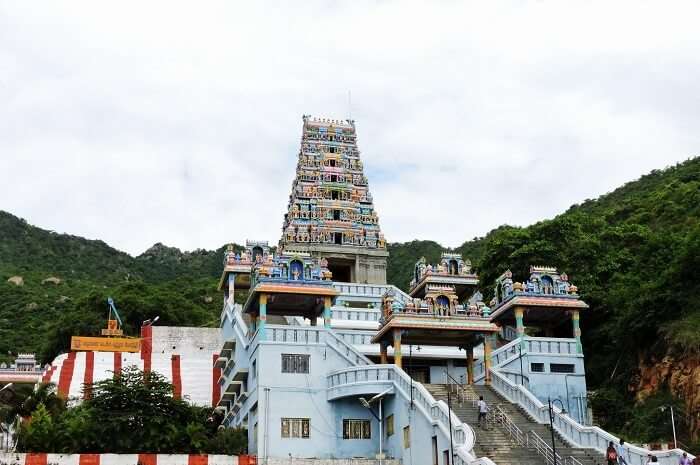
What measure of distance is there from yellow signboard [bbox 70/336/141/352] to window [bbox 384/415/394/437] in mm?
22627

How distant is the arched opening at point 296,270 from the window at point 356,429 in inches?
242

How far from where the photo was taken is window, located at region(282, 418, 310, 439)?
35.7m

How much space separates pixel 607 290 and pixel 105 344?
2700 cm

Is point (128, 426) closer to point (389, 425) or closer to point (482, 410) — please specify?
point (389, 425)

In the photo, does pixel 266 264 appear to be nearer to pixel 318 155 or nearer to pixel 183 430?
pixel 183 430

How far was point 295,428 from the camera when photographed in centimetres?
3588

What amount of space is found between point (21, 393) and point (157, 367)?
13729 mm

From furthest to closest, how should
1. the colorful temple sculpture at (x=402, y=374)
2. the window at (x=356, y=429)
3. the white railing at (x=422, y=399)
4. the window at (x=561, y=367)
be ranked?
1. the window at (x=561, y=367)
2. the window at (x=356, y=429)
3. the colorful temple sculpture at (x=402, y=374)
4. the white railing at (x=422, y=399)

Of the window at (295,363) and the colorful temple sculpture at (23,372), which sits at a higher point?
the colorful temple sculpture at (23,372)

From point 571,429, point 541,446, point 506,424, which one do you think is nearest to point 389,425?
point 506,424

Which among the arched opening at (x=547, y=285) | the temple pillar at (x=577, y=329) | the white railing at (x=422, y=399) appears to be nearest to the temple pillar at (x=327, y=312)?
the white railing at (x=422, y=399)


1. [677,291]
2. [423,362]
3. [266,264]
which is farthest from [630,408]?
[266,264]

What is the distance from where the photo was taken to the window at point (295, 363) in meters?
36.9

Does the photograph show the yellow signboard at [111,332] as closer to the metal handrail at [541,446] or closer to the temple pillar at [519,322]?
the temple pillar at [519,322]
